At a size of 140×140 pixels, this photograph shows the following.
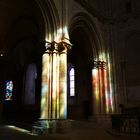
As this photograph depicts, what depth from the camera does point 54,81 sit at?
34.0 ft

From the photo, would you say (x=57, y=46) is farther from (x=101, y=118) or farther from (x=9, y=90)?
(x=9, y=90)

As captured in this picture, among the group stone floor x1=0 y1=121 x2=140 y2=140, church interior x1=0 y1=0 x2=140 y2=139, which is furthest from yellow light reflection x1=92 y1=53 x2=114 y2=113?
stone floor x1=0 y1=121 x2=140 y2=140

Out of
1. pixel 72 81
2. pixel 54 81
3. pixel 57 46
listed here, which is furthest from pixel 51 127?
pixel 72 81

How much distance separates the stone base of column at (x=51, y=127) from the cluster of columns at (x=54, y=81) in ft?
0.84

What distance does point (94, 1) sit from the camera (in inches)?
634

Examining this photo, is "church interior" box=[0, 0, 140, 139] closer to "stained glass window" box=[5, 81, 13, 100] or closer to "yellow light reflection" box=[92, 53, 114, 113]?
"yellow light reflection" box=[92, 53, 114, 113]

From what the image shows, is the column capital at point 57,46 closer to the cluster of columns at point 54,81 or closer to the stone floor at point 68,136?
the cluster of columns at point 54,81

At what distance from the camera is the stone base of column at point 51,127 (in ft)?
31.1

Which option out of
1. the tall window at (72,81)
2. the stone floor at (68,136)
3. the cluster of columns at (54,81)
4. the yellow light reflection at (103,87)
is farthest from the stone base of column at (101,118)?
the tall window at (72,81)

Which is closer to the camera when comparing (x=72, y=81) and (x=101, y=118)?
(x=101, y=118)

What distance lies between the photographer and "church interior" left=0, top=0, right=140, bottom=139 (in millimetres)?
10438

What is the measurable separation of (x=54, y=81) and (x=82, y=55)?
29.4 ft

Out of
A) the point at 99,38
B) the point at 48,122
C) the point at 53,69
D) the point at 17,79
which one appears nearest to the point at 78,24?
the point at 99,38

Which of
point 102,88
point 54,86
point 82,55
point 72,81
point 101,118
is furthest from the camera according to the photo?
point 72,81
